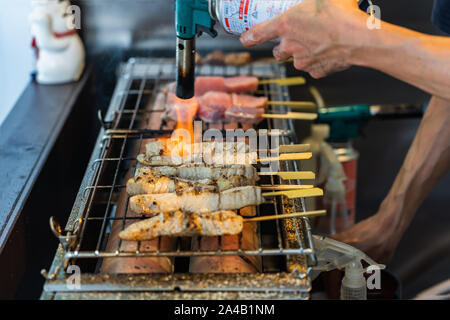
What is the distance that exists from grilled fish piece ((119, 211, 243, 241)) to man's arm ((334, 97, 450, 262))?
0.98m

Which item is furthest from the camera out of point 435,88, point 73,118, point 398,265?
point 398,265

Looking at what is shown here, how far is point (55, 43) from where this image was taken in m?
2.96

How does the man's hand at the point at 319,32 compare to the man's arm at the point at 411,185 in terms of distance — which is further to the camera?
the man's arm at the point at 411,185

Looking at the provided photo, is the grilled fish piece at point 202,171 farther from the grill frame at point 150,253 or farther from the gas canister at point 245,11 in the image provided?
the gas canister at point 245,11

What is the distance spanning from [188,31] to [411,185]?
133 cm

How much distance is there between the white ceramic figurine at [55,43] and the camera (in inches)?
113

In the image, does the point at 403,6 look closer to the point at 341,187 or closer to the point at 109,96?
the point at 341,187

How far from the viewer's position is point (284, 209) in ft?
6.48

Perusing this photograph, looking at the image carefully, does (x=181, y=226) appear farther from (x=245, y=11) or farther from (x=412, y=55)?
(x=412, y=55)

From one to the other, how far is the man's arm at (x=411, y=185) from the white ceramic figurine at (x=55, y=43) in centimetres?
185

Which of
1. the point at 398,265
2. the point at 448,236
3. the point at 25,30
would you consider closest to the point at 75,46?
the point at 25,30

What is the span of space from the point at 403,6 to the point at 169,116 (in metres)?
1.76

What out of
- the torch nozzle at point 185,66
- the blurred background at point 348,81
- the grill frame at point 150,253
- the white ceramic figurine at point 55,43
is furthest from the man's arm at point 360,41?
the white ceramic figurine at point 55,43

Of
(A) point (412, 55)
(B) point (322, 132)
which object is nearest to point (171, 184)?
(A) point (412, 55)
